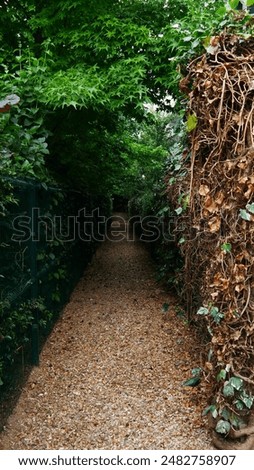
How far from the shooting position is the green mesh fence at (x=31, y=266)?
328 cm

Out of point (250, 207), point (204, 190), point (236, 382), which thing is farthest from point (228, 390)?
point (204, 190)

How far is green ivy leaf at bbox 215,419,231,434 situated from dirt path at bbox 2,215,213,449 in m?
0.24

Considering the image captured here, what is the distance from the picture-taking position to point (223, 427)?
2926 millimetres

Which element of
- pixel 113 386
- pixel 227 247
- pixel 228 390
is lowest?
pixel 113 386

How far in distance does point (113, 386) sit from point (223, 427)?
1344 mm

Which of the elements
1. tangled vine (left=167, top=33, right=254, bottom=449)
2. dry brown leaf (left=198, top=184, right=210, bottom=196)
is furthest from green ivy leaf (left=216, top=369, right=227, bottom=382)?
dry brown leaf (left=198, top=184, right=210, bottom=196)

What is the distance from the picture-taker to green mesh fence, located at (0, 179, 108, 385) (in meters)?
3.28

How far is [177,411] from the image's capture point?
354 centimetres

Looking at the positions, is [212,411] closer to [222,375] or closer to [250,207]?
[222,375]

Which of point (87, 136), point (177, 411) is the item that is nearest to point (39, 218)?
point (177, 411)

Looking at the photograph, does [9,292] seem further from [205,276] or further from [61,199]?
[61,199]

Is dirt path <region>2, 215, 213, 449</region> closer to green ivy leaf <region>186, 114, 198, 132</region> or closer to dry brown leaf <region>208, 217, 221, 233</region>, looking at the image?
dry brown leaf <region>208, 217, 221, 233</region>

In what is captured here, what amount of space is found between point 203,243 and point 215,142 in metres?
0.78

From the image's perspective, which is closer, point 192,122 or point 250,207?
point 250,207
